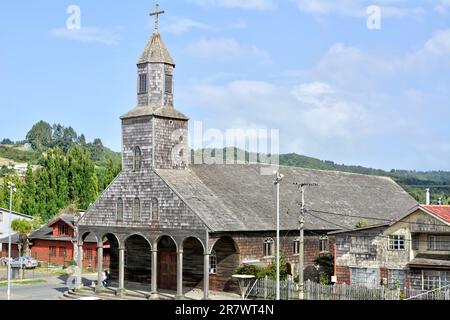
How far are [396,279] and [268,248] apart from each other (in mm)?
8412

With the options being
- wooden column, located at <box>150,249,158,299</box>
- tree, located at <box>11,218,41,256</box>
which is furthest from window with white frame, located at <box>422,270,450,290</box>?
tree, located at <box>11,218,41,256</box>

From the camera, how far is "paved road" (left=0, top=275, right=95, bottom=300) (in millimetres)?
41891

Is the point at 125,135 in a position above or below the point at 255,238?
above

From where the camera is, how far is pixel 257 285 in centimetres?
3838

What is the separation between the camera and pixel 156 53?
145 ft

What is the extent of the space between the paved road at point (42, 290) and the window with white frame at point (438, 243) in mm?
21582

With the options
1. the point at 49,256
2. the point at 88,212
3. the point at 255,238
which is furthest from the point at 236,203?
the point at 49,256

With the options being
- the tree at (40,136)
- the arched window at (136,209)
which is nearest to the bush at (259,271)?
the arched window at (136,209)

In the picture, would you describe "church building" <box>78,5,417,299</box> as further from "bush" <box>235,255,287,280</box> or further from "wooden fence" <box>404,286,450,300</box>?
"wooden fence" <box>404,286,450,300</box>

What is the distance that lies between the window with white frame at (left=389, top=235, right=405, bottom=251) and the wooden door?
512 inches

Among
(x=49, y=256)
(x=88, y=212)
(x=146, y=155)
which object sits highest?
(x=146, y=155)

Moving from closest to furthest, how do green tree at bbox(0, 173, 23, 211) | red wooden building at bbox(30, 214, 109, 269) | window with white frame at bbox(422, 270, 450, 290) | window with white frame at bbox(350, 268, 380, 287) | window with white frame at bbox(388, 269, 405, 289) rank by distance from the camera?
window with white frame at bbox(422, 270, 450, 290), window with white frame at bbox(388, 269, 405, 289), window with white frame at bbox(350, 268, 380, 287), red wooden building at bbox(30, 214, 109, 269), green tree at bbox(0, 173, 23, 211)
